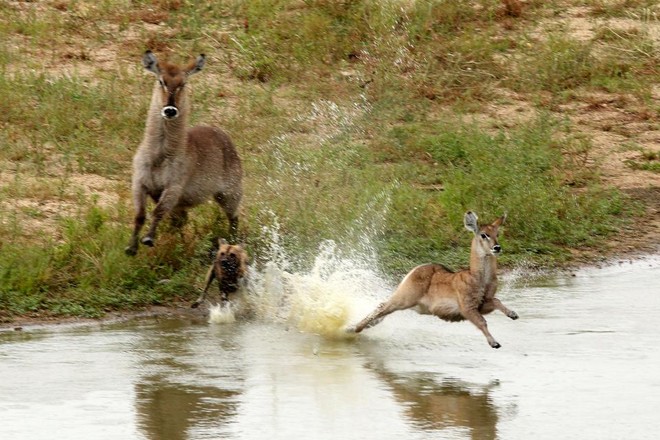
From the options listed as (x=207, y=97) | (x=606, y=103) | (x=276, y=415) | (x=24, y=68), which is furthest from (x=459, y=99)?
(x=276, y=415)

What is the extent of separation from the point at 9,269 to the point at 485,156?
492cm

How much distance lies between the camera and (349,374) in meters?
8.33

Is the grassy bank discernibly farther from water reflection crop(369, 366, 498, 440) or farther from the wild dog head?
water reflection crop(369, 366, 498, 440)

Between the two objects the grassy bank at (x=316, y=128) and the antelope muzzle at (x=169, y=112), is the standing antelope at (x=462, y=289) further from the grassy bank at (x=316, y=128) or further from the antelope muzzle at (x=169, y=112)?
the antelope muzzle at (x=169, y=112)

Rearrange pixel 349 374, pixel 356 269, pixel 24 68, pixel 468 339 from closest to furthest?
pixel 349 374 < pixel 468 339 < pixel 356 269 < pixel 24 68

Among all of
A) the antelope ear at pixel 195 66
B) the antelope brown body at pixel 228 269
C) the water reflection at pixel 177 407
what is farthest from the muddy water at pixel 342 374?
the antelope ear at pixel 195 66

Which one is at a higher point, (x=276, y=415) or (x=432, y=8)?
(x=432, y=8)

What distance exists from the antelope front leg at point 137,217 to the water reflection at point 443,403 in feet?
8.40

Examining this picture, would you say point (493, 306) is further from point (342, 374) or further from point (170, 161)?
point (170, 161)

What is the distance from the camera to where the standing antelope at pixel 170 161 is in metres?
10.4

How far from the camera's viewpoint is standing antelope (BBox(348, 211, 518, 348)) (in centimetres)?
898

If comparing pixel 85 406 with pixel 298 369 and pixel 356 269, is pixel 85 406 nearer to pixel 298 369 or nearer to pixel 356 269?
pixel 298 369

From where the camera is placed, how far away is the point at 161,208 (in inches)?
406

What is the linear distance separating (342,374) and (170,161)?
2854 mm
